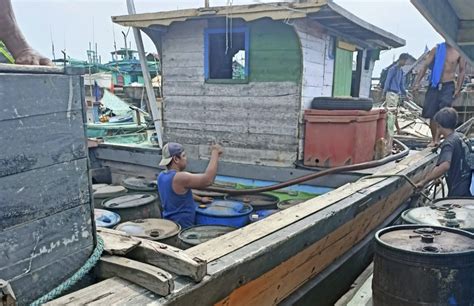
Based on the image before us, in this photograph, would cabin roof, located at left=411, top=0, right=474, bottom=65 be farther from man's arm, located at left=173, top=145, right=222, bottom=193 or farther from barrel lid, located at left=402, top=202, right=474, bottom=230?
man's arm, located at left=173, top=145, right=222, bottom=193

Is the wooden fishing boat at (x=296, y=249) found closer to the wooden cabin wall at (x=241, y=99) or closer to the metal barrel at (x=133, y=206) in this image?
the wooden cabin wall at (x=241, y=99)

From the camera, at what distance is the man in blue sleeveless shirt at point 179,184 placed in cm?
418

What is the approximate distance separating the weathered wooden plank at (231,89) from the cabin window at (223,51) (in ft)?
0.41

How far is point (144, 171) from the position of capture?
7.04 meters

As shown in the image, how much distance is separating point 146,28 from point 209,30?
1159 mm

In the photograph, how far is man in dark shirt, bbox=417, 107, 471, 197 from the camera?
4.68 metres

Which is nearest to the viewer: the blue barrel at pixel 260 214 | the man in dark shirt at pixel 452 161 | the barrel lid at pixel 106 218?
the barrel lid at pixel 106 218

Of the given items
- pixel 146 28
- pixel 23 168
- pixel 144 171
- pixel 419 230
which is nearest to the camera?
pixel 23 168

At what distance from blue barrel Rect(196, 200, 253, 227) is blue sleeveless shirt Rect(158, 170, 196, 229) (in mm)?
116

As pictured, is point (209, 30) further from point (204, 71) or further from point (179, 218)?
point (179, 218)

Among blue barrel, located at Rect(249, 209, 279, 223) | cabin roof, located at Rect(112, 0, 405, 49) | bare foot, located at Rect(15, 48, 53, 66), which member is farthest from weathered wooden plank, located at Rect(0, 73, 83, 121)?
cabin roof, located at Rect(112, 0, 405, 49)

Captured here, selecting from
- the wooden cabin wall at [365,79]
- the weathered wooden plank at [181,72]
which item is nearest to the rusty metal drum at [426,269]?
the weathered wooden plank at [181,72]

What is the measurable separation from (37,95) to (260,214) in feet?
10.9

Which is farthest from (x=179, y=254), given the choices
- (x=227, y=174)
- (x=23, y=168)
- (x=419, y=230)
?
(x=227, y=174)
